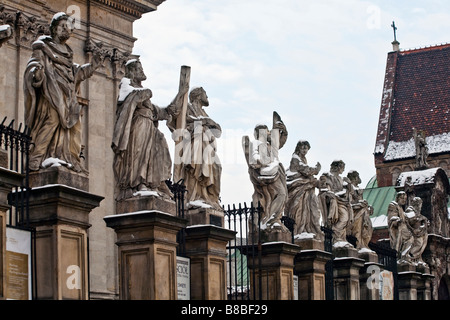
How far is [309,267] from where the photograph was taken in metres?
22.5

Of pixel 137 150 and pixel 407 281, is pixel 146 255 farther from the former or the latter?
pixel 407 281

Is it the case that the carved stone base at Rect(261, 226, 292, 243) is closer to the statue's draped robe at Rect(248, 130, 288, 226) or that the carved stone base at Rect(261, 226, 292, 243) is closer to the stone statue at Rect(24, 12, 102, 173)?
the statue's draped robe at Rect(248, 130, 288, 226)

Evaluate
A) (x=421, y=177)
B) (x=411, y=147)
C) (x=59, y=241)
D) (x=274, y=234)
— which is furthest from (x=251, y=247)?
(x=411, y=147)

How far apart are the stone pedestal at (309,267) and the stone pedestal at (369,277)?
12.3ft

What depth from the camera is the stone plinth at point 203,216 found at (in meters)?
18.9

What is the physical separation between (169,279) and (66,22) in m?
4.66

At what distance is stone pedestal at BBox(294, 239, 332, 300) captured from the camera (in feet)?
73.3

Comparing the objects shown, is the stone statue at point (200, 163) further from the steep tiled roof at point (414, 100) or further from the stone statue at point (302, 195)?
the steep tiled roof at point (414, 100)

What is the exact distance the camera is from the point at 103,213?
85.3ft

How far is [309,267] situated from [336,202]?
8.92 ft

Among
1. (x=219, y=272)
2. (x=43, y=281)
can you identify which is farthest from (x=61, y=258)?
(x=219, y=272)

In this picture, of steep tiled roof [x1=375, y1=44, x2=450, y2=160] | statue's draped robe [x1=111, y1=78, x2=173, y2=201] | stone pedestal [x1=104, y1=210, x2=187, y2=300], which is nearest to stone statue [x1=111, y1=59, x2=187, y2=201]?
statue's draped robe [x1=111, y1=78, x2=173, y2=201]

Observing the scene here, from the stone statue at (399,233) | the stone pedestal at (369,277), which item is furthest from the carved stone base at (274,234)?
the stone statue at (399,233)
